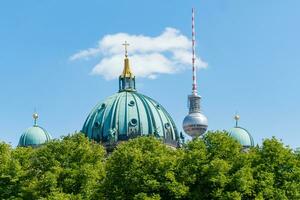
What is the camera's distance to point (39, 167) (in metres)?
81.4

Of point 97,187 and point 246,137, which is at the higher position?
point 246,137

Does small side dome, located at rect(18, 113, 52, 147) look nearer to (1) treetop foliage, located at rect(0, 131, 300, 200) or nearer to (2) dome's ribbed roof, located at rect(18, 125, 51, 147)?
(2) dome's ribbed roof, located at rect(18, 125, 51, 147)

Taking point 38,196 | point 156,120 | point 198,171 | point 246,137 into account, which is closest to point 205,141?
point 198,171

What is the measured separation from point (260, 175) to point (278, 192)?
2.17m

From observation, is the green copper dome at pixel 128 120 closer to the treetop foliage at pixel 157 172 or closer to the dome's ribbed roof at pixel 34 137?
the dome's ribbed roof at pixel 34 137

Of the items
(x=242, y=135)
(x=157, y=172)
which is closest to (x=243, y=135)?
(x=242, y=135)

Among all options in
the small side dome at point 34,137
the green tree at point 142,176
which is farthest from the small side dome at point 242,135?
the green tree at point 142,176

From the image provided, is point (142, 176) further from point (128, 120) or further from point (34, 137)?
point (34, 137)

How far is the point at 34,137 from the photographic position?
169875mm

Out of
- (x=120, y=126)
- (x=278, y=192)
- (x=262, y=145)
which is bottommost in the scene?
(x=278, y=192)

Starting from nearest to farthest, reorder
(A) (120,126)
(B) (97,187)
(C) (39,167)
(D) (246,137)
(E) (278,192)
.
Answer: (E) (278,192) → (B) (97,187) → (C) (39,167) → (A) (120,126) → (D) (246,137)

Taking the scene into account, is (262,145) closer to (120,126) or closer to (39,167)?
(39,167)

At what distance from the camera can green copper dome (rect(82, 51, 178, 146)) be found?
157m

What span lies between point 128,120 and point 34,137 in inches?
895
